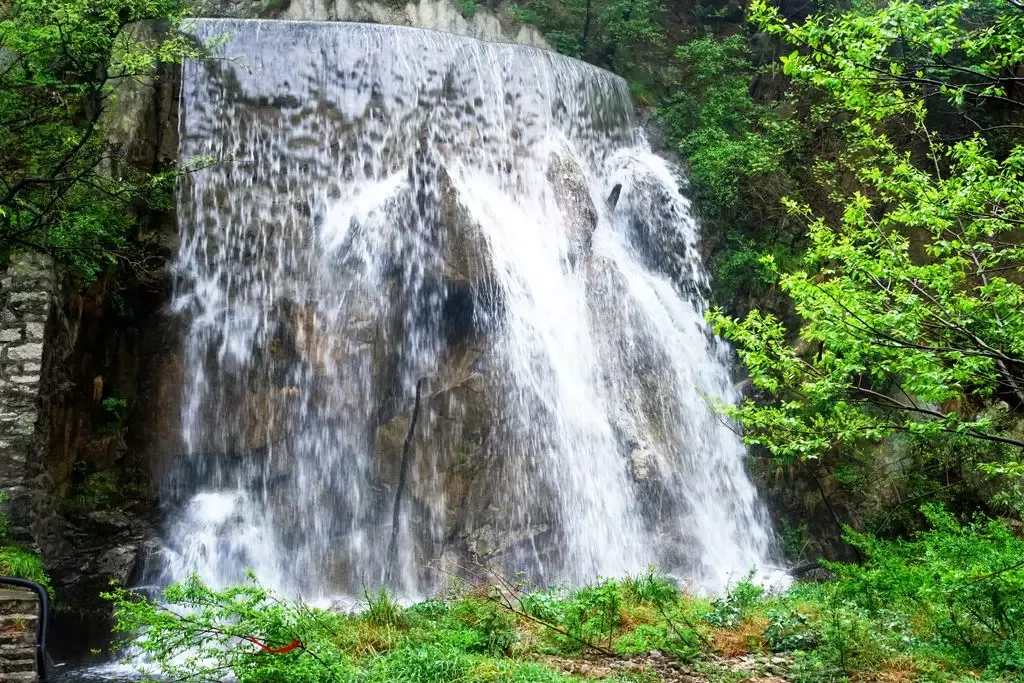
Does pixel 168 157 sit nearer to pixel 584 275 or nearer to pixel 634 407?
pixel 584 275

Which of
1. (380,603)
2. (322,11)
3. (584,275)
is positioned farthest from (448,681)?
(322,11)

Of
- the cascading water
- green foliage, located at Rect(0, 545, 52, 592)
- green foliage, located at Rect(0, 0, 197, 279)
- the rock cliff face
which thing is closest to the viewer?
green foliage, located at Rect(0, 545, 52, 592)

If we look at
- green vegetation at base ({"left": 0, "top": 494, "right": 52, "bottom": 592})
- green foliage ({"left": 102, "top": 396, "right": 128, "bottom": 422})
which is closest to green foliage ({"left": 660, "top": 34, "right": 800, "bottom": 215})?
green foliage ({"left": 102, "top": 396, "right": 128, "bottom": 422})

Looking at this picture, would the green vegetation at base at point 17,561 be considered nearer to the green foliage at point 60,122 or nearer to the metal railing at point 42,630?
the green foliage at point 60,122

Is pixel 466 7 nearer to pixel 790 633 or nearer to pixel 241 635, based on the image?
pixel 790 633

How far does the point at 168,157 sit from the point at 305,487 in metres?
5.22

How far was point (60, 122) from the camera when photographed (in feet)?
27.8

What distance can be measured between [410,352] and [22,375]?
4586 mm

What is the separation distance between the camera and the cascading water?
33.0ft

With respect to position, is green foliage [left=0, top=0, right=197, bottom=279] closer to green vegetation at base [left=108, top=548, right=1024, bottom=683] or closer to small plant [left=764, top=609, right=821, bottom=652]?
green vegetation at base [left=108, top=548, right=1024, bottom=683]

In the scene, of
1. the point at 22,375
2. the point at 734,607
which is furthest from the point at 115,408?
the point at 734,607

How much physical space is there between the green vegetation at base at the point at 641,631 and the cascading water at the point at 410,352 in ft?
10.3

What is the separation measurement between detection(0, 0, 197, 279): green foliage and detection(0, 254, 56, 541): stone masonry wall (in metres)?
0.34

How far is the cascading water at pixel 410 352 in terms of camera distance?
1005 cm
